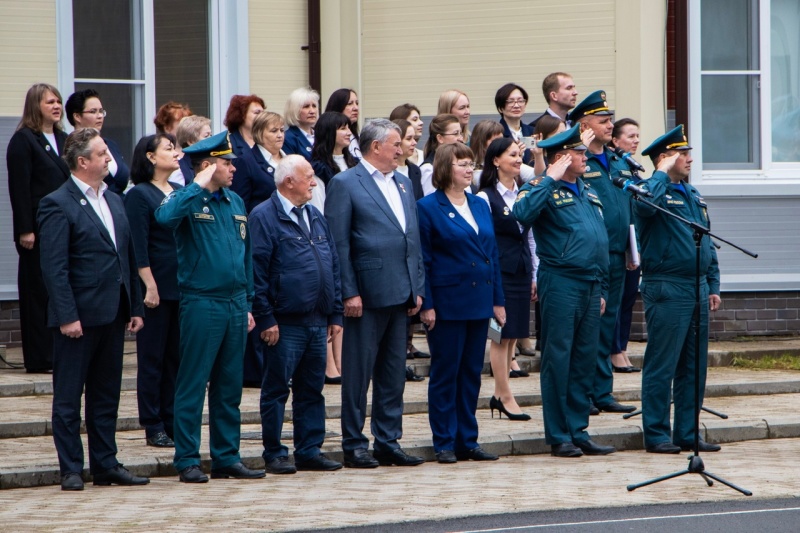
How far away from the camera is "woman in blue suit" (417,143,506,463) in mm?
10250

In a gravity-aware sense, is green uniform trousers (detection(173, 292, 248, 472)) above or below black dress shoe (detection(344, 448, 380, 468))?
above

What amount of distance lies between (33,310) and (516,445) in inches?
163

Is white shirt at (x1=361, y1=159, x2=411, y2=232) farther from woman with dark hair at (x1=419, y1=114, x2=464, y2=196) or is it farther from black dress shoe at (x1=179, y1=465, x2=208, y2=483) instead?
black dress shoe at (x1=179, y1=465, x2=208, y2=483)

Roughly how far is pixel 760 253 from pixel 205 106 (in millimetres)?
5795

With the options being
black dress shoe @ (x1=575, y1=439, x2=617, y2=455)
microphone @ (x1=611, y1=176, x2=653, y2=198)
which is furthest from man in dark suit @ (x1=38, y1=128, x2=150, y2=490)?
microphone @ (x1=611, y1=176, x2=653, y2=198)

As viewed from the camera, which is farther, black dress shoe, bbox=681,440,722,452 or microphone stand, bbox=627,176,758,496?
black dress shoe, bbox=681,440,722,452

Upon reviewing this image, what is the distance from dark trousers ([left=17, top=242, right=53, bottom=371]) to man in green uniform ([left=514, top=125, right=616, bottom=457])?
4166 millimetres

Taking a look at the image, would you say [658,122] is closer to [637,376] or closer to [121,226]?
[637,376]

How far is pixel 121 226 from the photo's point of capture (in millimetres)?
9477

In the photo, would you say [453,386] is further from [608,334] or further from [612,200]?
[612,200]

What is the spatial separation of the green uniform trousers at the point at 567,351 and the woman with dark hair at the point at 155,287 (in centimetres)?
255

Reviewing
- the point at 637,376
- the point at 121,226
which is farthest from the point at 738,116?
the point at 121,226

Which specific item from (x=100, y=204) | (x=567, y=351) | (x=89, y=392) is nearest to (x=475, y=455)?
(x=567, y=351)

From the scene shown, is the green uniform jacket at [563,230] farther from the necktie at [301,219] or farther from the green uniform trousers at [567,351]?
the necktie at [301,219]
